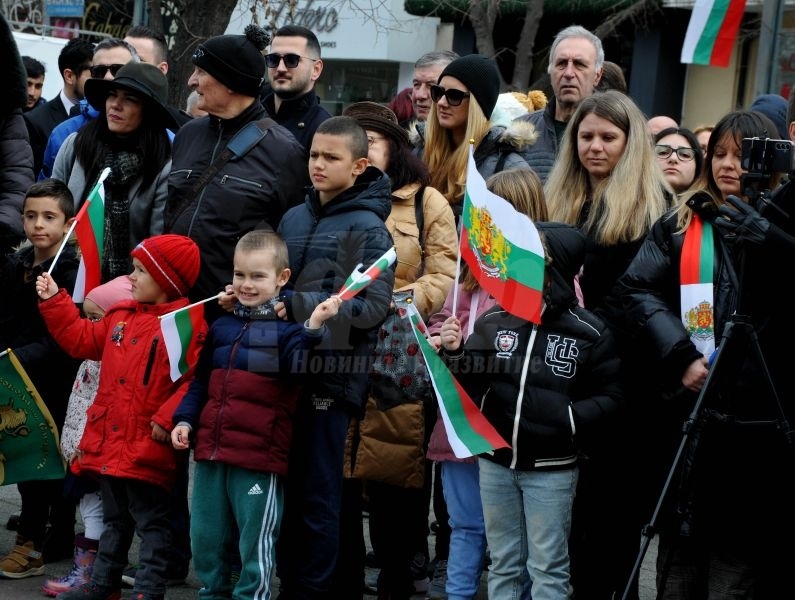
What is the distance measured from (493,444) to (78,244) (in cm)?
229

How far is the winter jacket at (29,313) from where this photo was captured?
5.83m

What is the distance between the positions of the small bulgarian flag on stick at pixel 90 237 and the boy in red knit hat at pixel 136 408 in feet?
1.21

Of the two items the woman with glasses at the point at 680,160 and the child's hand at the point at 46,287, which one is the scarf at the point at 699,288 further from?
the child's hand at the point at 46,287

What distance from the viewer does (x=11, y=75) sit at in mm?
5121

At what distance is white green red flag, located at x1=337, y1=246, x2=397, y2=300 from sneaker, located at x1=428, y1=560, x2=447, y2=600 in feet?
5.77

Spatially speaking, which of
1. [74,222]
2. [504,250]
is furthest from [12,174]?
[504,250]

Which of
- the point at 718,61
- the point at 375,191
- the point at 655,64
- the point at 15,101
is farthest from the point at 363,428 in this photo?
the point at 655,64

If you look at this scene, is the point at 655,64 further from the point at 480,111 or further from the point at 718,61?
the point at 480,111

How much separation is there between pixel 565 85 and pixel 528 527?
2.50 metres

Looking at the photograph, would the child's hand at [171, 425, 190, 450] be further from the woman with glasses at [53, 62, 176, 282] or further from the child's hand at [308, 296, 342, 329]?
the woman with glasses at [53, 62, 176, 282]

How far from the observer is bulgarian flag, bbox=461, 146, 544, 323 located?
4.70 metres

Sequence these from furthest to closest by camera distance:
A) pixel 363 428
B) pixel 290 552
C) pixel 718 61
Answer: pixel 718 61, pixel 363 428, pixel 290 552

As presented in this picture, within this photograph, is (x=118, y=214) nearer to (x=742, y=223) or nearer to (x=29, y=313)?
(x=29, y=313)

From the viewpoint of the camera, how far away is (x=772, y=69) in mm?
10109
